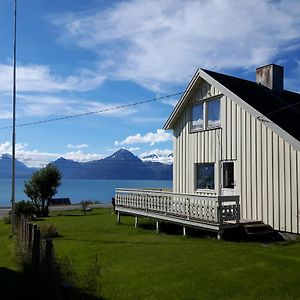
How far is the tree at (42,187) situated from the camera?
34.2 metres

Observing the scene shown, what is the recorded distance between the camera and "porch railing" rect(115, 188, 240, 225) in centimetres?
1698

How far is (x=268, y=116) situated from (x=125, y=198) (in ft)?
30.2

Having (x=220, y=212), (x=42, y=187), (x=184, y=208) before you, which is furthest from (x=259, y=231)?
(x=42, y=187)

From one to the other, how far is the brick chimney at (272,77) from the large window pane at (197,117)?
11.2ft

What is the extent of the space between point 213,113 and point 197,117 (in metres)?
1.37

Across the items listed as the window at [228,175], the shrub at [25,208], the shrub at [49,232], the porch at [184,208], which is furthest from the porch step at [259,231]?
the shrub at [25,208]

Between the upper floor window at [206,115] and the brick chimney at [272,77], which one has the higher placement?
the brick chimney at [272,77]

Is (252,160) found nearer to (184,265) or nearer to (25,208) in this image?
(184,265)

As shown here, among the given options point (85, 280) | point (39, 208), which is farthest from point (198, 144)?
point (39, 208)

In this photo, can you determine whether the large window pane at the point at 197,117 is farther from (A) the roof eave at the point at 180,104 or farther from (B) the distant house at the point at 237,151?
(A) the roof eave at the point at 180,104

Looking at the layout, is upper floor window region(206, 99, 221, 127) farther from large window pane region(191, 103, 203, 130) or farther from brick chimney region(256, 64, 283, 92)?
brick chimney region(256, 64, 283, 92)

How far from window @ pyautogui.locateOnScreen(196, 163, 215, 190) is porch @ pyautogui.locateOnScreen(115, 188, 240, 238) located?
1.58m

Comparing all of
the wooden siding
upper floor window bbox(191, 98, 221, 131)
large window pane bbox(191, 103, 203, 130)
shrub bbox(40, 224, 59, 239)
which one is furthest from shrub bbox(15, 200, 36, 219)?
upper floor window bbox(191, 98, 221, 131)

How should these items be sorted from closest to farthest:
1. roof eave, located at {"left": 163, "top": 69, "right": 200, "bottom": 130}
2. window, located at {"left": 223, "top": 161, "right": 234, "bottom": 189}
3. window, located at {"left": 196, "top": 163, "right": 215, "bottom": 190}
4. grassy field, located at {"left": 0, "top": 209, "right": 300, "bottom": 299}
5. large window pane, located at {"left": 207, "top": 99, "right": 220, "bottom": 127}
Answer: grassy field, located at {"left": 0, "top": 209, "right": 300, "bottom": 299}
window, located at {"left": 223, "top": 161, "right": 234, "bottom": 189}
large window pane, located at {"left": 207, "top": 99, "right": 220, "bottom": 127}
window, located at {"left": 196, "top": 163, "right": 215, "bottom": 190}
roof eave, located at {"left": 163, "top": 69, "right": 200, "bottom": 130}
